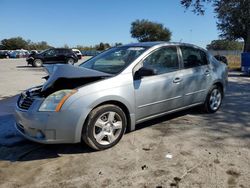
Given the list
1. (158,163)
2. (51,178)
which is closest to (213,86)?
(158,163)

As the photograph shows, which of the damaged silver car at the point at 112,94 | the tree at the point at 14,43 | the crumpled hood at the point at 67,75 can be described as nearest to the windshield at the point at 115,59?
the damaged silver car at the point at 112,94

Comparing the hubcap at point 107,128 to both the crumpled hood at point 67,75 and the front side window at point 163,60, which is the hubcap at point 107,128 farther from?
the front side window at point 163,60

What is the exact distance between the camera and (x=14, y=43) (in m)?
97.0

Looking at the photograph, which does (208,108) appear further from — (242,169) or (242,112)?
(242,169)

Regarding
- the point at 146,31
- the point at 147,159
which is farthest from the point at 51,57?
the point at 146,31

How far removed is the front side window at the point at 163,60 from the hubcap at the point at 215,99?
144cm

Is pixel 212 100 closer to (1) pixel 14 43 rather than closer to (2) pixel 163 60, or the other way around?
(2) pixel 163 60

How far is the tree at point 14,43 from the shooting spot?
97000 mm

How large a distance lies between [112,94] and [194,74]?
213 cm

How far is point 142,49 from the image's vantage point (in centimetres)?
533

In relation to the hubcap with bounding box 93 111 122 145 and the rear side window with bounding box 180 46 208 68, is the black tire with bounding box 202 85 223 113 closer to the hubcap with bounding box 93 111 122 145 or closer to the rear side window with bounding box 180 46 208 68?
the rear side window with bounding box 180 46 208 68

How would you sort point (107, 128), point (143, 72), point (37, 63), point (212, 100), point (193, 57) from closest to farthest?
point (107, 128), point (143, 72), point (193, 57), point (212, 100), point (37, 63)

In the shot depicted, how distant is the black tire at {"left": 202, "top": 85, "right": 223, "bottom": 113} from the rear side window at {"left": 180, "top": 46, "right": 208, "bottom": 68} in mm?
642

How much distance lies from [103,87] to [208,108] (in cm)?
304
